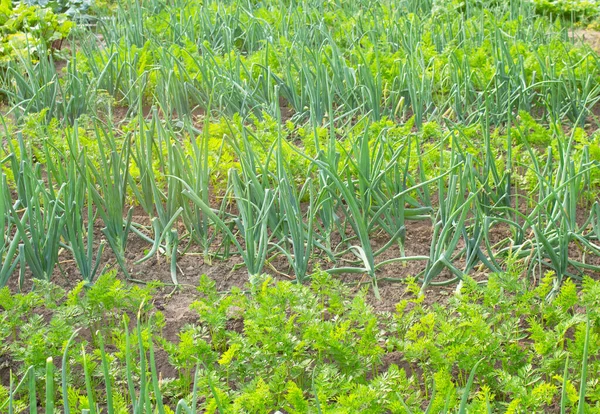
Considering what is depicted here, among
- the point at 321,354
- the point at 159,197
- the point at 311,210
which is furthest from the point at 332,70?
the point at 321,354

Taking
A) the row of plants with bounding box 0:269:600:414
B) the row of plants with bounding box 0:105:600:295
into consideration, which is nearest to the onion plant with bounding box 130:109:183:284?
the row of plants with bounding box 0:105:600:295

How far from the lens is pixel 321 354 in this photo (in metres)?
1.90

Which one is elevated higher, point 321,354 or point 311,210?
point 311,210

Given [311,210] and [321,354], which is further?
[311,210]

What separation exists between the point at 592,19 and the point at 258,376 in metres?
4.34

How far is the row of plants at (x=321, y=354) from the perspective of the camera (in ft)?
5.49

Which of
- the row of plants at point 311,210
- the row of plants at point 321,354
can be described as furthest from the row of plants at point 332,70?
the row of plants at point 321,354

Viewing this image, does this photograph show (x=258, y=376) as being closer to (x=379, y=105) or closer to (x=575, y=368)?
(x=575, y=368)

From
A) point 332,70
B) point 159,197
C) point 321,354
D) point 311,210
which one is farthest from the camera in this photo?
point 332,70

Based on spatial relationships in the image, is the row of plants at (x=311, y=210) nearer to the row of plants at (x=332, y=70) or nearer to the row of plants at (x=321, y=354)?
the row of plants at (x=321, y=354)

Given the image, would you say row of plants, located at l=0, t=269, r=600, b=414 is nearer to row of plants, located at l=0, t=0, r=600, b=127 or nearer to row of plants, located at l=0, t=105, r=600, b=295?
row of plants, located at l=0, t=105, r=600, b=295

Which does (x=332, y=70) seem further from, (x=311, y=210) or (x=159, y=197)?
(x=311, y=210)

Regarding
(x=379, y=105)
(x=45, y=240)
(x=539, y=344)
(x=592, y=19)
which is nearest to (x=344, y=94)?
(x=379, y=105)

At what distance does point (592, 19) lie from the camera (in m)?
5.32
